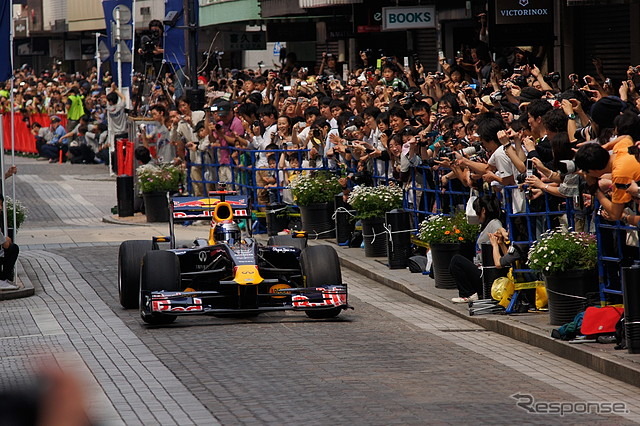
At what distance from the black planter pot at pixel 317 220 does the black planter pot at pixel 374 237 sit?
1.97 meters

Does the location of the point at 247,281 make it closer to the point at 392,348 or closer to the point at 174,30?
the point at 392,348

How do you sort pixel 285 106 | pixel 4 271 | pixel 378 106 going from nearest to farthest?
pixel 4 271
pixel 378 106
pixel 285 106

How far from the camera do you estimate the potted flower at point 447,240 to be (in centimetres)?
1464

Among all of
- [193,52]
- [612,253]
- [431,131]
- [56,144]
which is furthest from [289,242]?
[56,144]

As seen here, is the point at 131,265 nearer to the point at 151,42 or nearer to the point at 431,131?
the point at 431,131

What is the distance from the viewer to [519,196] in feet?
42.8

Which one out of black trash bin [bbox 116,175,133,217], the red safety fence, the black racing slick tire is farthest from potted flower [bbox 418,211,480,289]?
the red safety fence

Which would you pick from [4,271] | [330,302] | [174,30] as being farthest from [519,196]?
[174,30]

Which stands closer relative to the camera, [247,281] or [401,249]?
[247,281]

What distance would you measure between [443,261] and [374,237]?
317 centimetres

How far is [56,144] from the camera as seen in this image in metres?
43.4

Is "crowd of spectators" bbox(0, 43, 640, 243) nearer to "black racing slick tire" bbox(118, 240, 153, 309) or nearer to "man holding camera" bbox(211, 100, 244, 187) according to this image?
"man holding camera" bbox(211, 100, 244, 187)

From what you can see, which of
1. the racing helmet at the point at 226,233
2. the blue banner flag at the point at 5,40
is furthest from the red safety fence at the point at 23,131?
the racing helmet at the point at 226,233

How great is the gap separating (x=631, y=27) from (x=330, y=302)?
10577 mm
